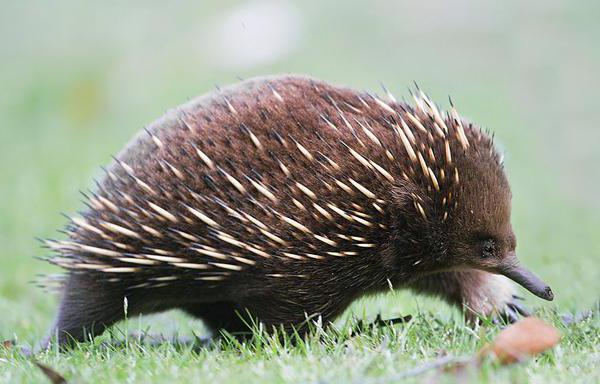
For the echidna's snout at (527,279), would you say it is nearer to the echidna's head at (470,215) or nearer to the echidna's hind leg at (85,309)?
the echidna's head at (470,215)

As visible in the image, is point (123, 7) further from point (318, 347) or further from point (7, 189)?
point (318, 347)

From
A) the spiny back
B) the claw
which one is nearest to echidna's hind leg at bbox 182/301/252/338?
the spiny back

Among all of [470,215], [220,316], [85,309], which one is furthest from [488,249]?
[85,309]

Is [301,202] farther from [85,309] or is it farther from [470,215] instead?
[85,309]

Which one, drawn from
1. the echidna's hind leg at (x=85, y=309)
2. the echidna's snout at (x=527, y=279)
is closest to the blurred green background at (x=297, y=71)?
the echidna's hind leg at (x=85, y=309)

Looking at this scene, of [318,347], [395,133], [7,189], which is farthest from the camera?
[7,189]

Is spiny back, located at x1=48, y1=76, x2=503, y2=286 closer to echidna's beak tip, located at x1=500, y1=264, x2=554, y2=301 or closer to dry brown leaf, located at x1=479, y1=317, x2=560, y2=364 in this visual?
echidna's beak tip, located at x1=500, y1=264, x2=554, y2=301

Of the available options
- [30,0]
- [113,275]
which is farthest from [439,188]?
[30,0]
